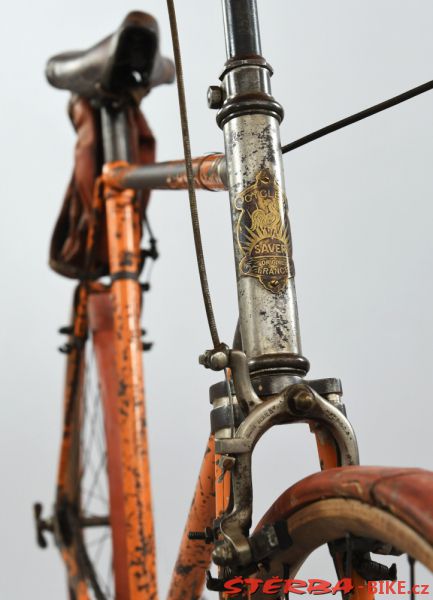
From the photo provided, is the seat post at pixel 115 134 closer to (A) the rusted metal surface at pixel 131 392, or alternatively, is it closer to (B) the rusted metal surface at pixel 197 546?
(A) the rusted metal surface at pixel 131 392

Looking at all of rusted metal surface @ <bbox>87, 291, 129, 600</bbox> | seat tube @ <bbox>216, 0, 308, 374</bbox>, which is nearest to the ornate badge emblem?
seat tube @ <bbox>216, 0, 308, 374</bbox>

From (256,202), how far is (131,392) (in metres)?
0.55

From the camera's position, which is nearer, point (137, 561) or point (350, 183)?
point (137, 561)

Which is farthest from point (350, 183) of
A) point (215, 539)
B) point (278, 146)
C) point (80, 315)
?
point (215, 539)

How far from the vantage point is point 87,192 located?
128cm

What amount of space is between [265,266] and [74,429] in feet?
3.01

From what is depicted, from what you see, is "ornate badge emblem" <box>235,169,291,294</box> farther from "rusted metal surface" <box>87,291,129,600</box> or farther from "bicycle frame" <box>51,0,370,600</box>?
"rusted metal surface" <box>87,291,129,600</box>

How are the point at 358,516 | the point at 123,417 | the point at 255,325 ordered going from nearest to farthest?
the point at 358,516 → the point at 255,325 → the point at 123,417

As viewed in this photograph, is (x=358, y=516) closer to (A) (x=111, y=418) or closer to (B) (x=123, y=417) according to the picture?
(B) (x=123, y=417)

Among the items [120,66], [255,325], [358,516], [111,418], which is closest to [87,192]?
[120,66]

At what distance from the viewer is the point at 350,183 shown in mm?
1283

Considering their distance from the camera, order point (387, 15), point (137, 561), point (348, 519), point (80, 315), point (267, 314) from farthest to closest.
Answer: point (80, 315)
point (387, 15)
point (137, 561)
point (267, 314)
point (348, 519)

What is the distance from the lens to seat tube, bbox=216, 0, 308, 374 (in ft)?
1.67

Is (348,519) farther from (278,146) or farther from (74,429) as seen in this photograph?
(74,429)
